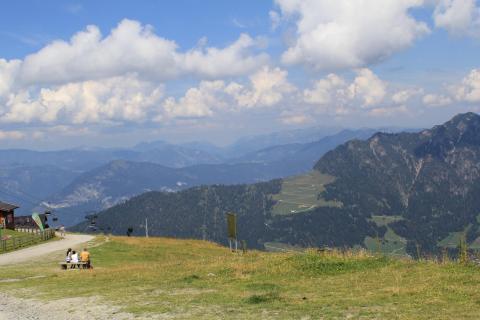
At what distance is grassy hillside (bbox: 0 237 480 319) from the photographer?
18016 millimetres

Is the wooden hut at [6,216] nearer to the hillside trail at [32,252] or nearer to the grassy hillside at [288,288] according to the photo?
the hillside trail at [32,252]

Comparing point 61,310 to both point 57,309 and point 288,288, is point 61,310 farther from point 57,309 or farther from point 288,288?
point 288,288

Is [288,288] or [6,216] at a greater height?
[6,216]

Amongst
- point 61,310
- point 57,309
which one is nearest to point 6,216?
point 57,309

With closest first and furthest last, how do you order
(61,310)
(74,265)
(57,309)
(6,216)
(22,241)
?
(61,310)
(57,309)
(74,265)
(22,241)
(6,216)

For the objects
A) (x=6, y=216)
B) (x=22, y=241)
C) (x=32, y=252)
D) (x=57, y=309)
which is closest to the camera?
(x=57, y=309)

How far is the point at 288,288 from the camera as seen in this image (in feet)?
76.8

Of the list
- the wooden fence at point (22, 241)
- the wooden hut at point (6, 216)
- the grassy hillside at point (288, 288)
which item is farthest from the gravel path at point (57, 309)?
the wooden hut at point (6, 216)

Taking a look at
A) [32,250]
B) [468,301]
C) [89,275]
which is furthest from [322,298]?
[32,250]

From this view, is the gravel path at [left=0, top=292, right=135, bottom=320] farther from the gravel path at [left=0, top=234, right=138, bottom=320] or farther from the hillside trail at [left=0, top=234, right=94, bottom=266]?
the hillside trail at [left=0, top=234, right=94, bottom=266]

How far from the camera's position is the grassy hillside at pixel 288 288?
1802 centimetres

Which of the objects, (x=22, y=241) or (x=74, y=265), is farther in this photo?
(x=22, y=241)

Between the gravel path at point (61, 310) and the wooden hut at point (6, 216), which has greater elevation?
the wooden hut at point (6, 216)

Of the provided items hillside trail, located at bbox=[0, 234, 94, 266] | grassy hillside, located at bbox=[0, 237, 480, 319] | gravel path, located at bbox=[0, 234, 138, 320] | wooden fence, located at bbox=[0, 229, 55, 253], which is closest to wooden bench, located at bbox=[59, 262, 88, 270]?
grassy hillside, located at bbox=[0, 237, 480, 319]
